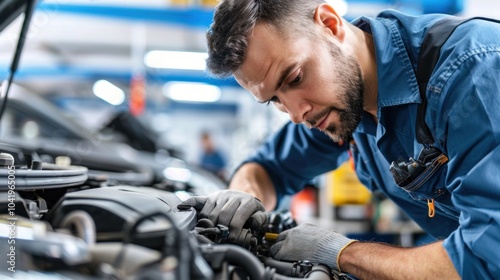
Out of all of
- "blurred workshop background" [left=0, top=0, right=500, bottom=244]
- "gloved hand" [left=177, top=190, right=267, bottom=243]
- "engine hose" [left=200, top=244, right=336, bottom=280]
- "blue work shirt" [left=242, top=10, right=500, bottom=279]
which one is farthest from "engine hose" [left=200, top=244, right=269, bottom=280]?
"blurred workshop background" [left=0, top=0, right=500, bottom=244]

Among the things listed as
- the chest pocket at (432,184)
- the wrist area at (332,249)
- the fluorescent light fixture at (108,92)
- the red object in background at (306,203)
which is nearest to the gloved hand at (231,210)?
the wrist area at (332,249)

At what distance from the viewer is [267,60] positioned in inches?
46.4

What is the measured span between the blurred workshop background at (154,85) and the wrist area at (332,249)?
0.63m

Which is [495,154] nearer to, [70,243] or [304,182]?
[70,243]

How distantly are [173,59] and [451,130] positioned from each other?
283 inches

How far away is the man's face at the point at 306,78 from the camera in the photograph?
1.18 m

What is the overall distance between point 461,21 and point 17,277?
1.06 metres

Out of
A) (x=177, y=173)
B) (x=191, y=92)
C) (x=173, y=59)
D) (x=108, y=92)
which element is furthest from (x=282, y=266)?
(x=191, y=92)

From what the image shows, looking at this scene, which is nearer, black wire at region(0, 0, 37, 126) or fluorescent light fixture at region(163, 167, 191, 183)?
black wire at region(0, 0, 37, 126)

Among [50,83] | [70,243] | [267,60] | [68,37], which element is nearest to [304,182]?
[267,60]

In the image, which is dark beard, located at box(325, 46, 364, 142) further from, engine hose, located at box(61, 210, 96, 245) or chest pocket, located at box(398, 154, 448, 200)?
engine hose, located at box(61, 210, 96, 245)

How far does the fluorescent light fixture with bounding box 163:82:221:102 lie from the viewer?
36.1 ft

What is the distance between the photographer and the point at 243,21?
3.88 ft

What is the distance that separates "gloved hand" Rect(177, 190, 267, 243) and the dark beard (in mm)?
290
